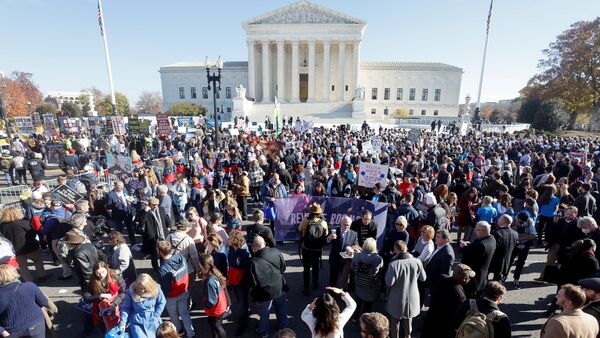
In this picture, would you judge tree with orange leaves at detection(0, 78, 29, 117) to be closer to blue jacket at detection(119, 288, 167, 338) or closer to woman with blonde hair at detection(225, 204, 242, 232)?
woman with blonde hair at detection(225, 204, 242, 232)

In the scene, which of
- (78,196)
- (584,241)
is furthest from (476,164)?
(78,196)

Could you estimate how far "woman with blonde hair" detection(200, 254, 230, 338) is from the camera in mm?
4086

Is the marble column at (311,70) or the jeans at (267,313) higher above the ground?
the marble column at (311,70)

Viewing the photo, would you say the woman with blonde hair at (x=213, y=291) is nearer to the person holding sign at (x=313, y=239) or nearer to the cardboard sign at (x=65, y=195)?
the person holding sign at (x=313, y=239)

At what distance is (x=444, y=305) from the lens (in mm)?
3869

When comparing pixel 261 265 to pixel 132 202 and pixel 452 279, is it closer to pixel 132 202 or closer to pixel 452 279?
pixel 452 279

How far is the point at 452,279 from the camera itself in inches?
150

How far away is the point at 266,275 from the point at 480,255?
11.0ft

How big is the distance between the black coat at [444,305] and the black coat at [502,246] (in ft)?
6.90

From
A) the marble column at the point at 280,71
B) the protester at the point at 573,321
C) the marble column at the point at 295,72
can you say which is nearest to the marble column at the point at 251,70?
the marble column at the point at 280,71

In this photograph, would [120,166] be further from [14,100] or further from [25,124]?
[14,100]

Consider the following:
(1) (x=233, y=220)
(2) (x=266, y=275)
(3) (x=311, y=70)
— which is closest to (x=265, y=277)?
(2) (x=266, y=275)

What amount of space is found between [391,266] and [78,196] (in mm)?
8676

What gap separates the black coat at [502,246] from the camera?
5312 millimetres
